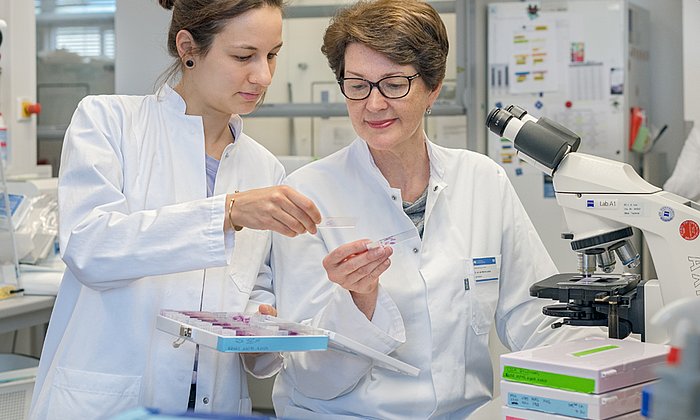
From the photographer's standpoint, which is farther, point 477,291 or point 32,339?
point 32,339

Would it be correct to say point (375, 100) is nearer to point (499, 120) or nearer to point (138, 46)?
point (499, 120)

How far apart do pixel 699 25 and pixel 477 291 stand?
10.6 ft

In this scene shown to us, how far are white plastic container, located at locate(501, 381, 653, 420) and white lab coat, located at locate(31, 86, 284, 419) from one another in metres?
0.57

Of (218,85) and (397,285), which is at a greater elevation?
(218,85)

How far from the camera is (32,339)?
3523mm

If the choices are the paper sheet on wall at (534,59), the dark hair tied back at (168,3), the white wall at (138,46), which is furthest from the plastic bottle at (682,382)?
the paper sheet on wall at (534,59)

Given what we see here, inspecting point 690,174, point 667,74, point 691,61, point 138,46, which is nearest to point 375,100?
point 138,46

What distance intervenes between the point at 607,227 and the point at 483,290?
1.17ft

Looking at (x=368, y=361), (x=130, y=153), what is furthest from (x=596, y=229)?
(x=130, y=153)

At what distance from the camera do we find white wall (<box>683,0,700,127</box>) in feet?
13.8

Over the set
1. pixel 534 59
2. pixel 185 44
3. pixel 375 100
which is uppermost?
pixel 534 59

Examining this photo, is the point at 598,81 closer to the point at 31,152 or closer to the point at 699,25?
the point at 699,25

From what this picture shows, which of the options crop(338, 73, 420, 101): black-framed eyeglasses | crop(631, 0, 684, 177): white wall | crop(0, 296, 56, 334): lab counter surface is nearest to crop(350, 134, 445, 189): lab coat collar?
crop(338, 73, 420, 101): black-framed eyeglasses

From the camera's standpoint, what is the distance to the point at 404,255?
1.71 meters
